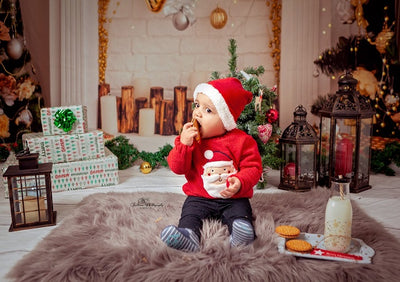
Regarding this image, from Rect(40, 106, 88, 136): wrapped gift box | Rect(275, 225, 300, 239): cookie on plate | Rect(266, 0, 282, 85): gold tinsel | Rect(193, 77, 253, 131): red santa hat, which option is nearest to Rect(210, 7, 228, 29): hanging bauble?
Rect(266, 0, 282, 85): gold tinsel

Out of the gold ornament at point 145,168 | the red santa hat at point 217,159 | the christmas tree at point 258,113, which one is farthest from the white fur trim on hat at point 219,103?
the gold ornament at point 145,168

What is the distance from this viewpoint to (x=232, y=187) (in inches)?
63.6

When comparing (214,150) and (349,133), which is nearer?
(214,150)

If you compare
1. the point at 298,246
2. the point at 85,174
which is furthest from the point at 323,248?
the point at 85,174

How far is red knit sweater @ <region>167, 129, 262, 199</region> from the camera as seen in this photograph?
170 centimetres

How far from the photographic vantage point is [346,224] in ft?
4.80

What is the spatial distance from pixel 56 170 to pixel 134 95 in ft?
3.57

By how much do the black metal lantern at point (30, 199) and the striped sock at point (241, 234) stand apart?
84cm

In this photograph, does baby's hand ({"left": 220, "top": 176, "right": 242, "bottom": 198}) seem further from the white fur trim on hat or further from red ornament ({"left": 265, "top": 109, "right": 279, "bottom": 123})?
red ornament ({"left": 265, "top": 109, "right": 279, "bottom": 123})

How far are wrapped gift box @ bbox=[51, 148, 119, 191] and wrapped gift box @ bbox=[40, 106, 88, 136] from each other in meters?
0.18

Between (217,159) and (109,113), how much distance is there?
170 centimetres

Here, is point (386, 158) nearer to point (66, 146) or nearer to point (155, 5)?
point (155, 5)

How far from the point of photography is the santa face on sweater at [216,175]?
1699 mm

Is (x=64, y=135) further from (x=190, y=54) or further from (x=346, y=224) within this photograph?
(x=346, y=224)
